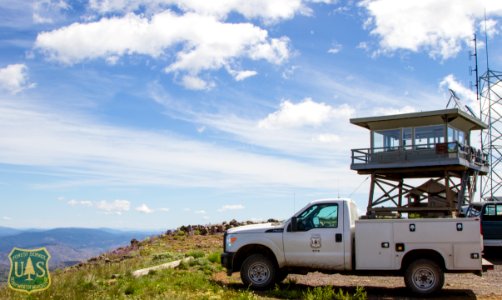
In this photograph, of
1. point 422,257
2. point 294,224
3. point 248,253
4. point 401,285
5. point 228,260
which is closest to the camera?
point 422,257

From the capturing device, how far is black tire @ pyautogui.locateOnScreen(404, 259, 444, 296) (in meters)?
13.2

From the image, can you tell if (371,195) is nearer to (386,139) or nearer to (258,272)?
(386,139)

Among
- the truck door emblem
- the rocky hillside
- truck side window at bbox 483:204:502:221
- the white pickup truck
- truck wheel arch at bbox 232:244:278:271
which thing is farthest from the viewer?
→ truck side window at bbox 483:204:502:221

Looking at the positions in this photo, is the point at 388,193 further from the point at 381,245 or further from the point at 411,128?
the point at 381,245

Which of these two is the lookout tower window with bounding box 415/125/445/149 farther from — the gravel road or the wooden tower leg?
the gravel road

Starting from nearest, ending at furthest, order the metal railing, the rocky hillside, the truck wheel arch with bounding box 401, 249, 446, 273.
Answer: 1. the rocky hillside
2. the truck wheel arch with bounding box 401, 249, 446, 273
3. the metal railing

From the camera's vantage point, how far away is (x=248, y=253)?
1491cm

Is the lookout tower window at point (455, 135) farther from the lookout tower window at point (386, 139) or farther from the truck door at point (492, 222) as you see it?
the truck door at point (492, 222)

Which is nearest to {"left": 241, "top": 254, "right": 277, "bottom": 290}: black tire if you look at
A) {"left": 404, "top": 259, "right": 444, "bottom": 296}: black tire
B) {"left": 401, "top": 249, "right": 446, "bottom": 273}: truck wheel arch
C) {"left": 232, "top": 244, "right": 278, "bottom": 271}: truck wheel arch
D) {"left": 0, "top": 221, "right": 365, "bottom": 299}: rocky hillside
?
{"left": 232, "top": 244, "right": 278, "bottom": 271}: truck wheel arch

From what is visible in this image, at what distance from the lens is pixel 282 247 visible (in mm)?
14297

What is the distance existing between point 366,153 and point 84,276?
2252cm

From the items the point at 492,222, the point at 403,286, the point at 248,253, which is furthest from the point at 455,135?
the point at 248,253

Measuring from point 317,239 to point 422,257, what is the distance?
8.08 ft

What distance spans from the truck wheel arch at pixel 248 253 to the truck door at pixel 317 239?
0.50m
